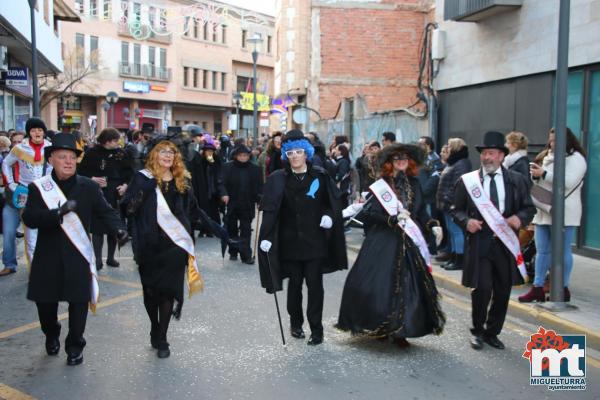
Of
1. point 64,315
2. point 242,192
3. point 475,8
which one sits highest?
point 475,8

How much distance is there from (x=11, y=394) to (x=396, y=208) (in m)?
3.27

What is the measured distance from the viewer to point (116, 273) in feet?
29.8

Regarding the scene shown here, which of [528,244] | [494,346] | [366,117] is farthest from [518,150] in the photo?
[366,117]

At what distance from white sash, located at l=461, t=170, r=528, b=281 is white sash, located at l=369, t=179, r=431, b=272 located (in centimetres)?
56

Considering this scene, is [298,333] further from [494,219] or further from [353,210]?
[494,219]

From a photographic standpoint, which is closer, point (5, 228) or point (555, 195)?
point (555, 195)

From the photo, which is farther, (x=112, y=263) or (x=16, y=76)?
(x=16, y=76)

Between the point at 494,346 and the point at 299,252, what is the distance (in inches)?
74.0

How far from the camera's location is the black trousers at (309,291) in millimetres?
5922

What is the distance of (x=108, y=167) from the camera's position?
941cm

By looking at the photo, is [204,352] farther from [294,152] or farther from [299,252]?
[294,152]

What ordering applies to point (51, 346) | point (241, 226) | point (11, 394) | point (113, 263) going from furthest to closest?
point (241, 226), point (113, 263), point (51, 346), point (11, 394)

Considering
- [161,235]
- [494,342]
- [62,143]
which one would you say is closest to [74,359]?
[161,235]

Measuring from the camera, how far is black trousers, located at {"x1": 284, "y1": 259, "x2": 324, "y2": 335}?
19.4 ft
